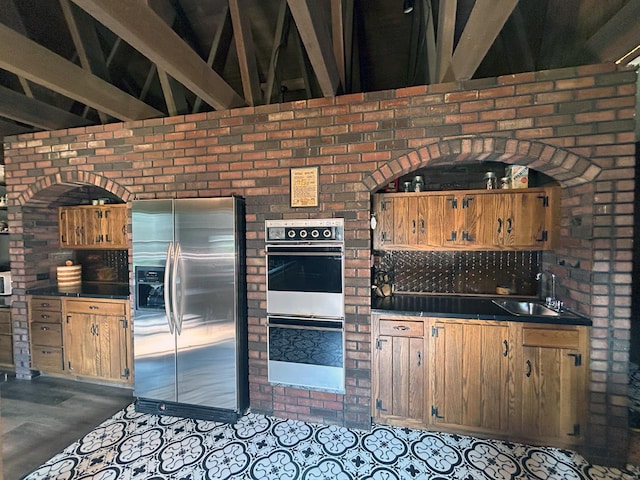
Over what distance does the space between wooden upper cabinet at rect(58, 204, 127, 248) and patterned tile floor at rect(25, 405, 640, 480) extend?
6.54 feet

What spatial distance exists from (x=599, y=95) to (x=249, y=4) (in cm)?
301

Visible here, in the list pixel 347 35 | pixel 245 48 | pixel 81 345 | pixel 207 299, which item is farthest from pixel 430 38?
pixel 81 345

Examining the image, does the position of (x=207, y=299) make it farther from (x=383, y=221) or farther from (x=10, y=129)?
(x=10, y=129)

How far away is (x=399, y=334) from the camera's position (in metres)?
2.49

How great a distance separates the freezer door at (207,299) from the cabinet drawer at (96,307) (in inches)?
36.6

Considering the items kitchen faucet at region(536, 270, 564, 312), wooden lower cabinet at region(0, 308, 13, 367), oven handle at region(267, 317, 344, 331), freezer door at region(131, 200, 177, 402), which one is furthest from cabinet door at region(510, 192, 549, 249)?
wooden lower cabinet at region(0, 308, 13, 367)

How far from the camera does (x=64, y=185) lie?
3287mm

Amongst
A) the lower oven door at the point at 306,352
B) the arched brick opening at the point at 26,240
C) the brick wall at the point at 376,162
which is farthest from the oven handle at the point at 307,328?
the arched brick opening at the point at 26,240

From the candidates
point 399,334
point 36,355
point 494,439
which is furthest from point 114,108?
point 494,439

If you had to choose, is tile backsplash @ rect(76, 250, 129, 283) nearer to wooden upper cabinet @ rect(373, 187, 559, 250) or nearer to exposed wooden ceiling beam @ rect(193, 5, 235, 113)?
exposed wooden ceiling beam @ rect(193, 5, 235, 113)

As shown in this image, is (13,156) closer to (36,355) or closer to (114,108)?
(114,108)

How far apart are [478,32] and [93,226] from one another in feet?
13.8

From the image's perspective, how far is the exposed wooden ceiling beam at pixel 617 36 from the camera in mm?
1916

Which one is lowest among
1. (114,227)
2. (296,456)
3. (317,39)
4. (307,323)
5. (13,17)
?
(296,456)
